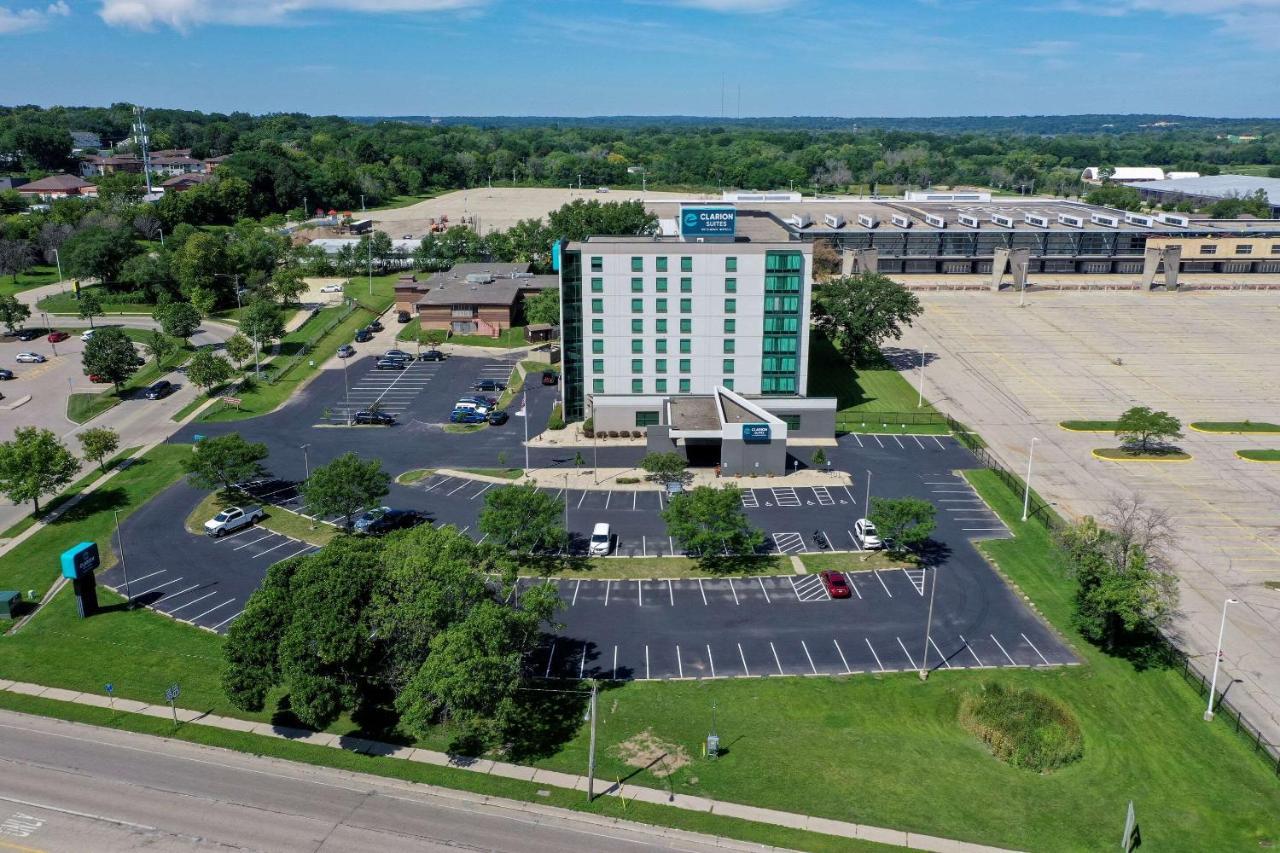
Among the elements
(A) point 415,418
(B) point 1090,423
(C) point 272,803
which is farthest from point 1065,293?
(C) point 272,803

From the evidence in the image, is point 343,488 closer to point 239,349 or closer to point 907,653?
point 907,653

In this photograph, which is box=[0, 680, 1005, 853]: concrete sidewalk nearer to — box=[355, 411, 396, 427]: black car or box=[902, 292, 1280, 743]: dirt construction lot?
box=[902, 292, 1280, 743]: dirt construction lot

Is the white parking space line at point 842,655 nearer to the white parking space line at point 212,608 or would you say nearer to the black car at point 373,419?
the white parking space line at point 212,608


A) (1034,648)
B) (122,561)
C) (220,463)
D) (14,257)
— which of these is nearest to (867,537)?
(1034,648)

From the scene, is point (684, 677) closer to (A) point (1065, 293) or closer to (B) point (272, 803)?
(B) point (272, 803)

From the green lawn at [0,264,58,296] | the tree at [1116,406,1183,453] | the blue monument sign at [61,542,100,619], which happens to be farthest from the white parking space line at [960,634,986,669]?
the green lawn at [0,264,58,296]

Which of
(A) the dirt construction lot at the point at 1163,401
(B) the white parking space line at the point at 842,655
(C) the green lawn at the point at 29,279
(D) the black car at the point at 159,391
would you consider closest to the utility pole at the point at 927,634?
(B) the white parking space line at the point at 842,655
